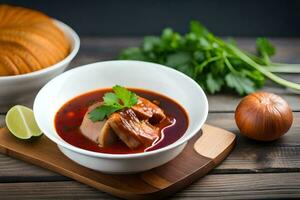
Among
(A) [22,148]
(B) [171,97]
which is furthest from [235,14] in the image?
(A) [22,148]

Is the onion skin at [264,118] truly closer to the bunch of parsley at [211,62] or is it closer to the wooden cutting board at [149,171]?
the wooden cutting board at [149,171]

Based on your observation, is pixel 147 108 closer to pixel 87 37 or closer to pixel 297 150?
pixel 297 150

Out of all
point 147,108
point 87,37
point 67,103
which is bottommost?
point 87,37

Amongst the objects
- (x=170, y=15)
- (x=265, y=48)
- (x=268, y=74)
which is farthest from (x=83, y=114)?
(x=170, y=15)

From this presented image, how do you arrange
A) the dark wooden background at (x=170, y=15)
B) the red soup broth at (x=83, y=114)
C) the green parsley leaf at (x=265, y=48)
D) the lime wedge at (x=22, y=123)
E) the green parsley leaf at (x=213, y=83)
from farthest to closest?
the dark wooden background at (x=170, y=15) → the green parsley leaf at (x=265, y=48) → the green parsley leaf at (x=213, y=83) → the lime wedge at (x=22, y=123) → the red soup broth at (x=83, y=114)

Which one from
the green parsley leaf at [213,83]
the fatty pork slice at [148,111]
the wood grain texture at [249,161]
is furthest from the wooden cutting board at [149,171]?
the green parsley leaf at [213,83]

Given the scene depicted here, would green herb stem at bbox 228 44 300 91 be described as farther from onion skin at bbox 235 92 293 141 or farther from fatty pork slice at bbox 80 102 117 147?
fatty pork slice at bbox 80 102 117 147

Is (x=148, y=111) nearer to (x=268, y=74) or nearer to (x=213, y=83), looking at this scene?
(x=213, y=83)
